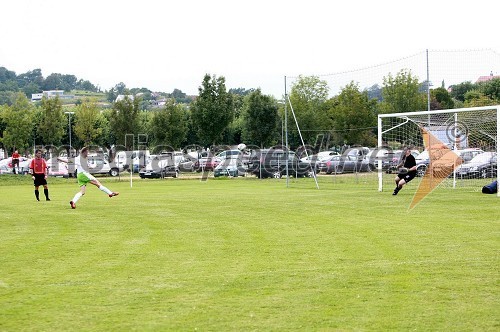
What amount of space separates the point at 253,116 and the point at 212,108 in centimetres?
326

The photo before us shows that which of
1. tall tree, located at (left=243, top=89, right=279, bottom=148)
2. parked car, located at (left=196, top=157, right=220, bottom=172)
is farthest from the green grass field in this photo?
tall tree, located at (left=243, top=89, right=279, bottom=148)

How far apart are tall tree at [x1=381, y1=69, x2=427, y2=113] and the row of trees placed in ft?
0.18

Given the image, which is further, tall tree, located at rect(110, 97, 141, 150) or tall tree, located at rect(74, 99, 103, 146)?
tall tree, located at rect(74, 99, 103, 146)

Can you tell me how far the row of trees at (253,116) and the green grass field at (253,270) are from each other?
52.3 feet

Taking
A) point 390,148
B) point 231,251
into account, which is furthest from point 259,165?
point 231,251

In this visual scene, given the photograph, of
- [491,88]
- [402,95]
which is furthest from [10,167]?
[491,88]

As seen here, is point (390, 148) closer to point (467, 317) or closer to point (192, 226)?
point (192, 226)

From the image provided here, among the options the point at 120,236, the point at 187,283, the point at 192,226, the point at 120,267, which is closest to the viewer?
the point at 187,283

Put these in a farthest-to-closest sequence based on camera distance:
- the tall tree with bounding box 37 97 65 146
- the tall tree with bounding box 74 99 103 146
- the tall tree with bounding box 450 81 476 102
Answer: the tall tree with bounding box 450 81 476 102, the tall tree with bounding box 74 99 103 146, the tall tree with bounding box 37 97 65 146

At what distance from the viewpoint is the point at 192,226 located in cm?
1734

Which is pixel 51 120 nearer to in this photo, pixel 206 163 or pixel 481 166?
pixel 206 163

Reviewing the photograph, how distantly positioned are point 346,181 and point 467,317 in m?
30.4

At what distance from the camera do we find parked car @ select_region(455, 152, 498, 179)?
33.2 meters

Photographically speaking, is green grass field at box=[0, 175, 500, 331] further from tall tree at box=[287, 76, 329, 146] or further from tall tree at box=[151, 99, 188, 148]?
tall tree at box=[151, 99, 188, 148]
